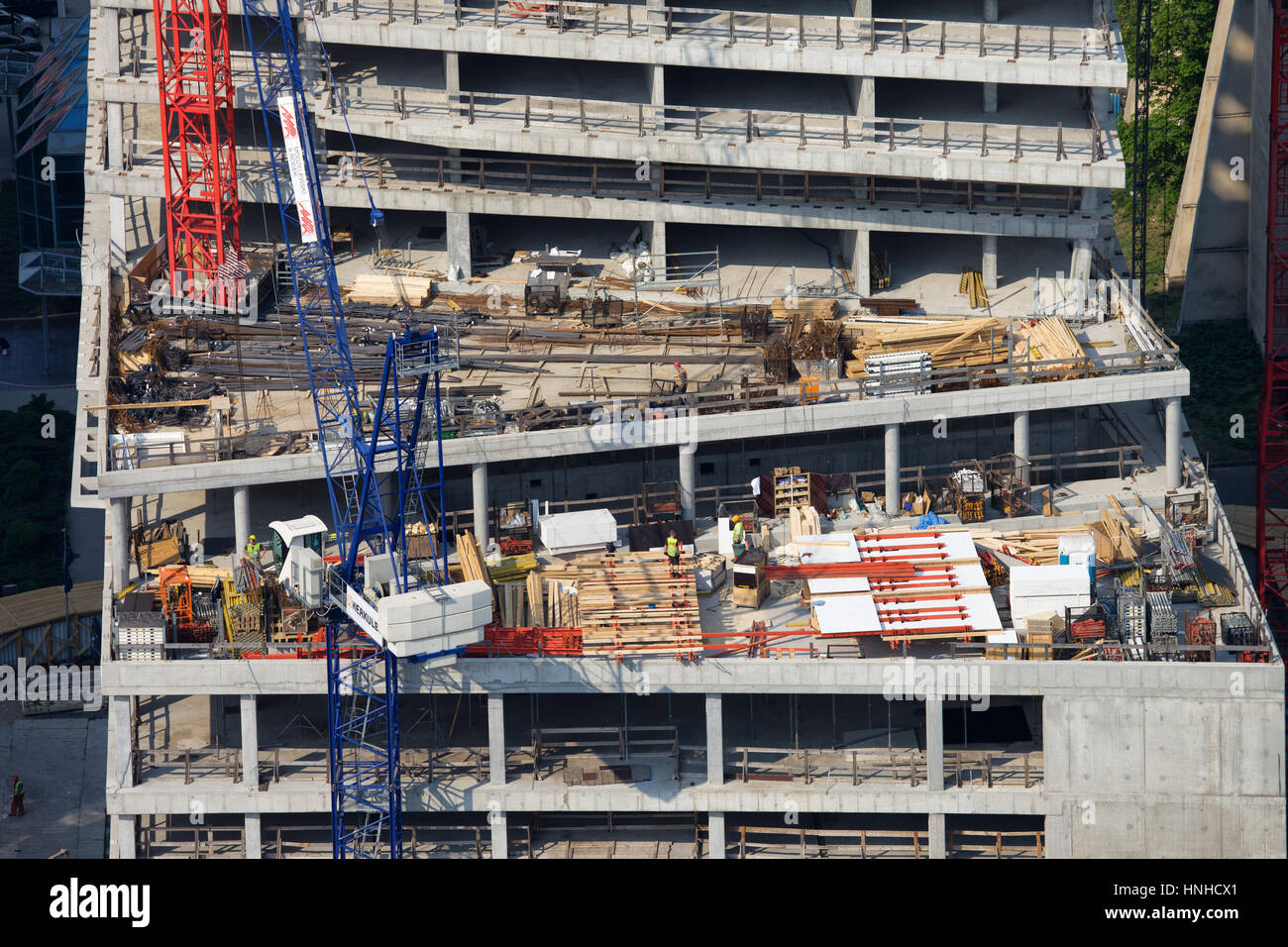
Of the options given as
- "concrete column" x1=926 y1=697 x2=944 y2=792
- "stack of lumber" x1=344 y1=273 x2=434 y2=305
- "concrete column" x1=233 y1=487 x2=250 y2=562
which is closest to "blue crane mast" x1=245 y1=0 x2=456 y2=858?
"concrete column" x1=233 y1=487 x2=250 y2=562

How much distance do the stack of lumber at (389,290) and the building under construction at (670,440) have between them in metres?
0.20

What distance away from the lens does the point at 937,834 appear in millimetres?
70375

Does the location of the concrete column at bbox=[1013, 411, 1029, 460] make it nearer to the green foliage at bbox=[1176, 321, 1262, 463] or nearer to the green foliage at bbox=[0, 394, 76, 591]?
the green foliage at bbox=[1176, 321, 1262, 463]

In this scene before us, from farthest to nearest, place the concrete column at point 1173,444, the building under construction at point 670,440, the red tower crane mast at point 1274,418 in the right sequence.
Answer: the red tower crane mast at point 1274,418 → the concrete column at point 1173,444 → the building under construction at point 670,440

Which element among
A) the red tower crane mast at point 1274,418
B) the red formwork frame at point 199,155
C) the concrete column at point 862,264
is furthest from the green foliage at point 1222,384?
the red formwork frame at point 199,155

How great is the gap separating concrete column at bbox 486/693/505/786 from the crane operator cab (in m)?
6.58

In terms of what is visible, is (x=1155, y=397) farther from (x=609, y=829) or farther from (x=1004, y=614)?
(x=609, y=829)

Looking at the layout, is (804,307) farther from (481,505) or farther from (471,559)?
(471,559)

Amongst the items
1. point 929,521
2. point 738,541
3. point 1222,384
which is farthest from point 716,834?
point 1222,384

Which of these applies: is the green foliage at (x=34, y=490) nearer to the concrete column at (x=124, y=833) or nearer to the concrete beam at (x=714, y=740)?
the concrete column at (x=124, y=833)

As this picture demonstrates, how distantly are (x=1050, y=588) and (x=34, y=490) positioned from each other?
5111 centimetres

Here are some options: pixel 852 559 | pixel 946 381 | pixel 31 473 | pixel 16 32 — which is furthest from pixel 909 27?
pixel 16 32

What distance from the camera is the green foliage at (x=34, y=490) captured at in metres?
96.5

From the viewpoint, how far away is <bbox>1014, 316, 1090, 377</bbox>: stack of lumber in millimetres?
77625
